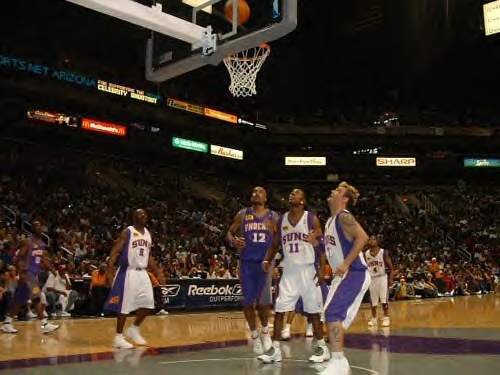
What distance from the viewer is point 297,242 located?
296 inches

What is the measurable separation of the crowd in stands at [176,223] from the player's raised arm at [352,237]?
966 cm

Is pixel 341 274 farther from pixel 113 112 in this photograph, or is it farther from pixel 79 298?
pixel 113 112

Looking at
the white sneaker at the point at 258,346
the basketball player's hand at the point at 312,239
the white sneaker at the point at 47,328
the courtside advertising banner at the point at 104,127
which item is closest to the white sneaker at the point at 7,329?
the white sneaker at the point at 47,328

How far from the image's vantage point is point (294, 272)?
7.47 meters

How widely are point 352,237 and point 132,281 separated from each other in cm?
405

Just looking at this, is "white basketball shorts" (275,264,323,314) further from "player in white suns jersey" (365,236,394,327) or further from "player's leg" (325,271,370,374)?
"player in white suns jersey" (365,236,394,327)

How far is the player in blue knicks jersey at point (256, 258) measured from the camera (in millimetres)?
7676

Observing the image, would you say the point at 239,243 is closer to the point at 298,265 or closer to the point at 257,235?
the point at 257,235

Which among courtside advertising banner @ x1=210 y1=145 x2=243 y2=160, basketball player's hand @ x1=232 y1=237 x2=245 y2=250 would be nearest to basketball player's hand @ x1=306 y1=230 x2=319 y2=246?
basketball player's hand @ x1=232 y1=237 x2=245 y2=250

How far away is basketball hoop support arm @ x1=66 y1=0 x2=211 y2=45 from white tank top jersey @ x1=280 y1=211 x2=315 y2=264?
8.74ft

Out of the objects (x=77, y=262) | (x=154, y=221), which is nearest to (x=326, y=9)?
(x=154, y=221)

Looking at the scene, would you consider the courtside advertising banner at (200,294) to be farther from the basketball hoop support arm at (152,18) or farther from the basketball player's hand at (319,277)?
the basketball hoop support arm at (152,18)

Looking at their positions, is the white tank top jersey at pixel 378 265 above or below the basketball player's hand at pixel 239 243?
below

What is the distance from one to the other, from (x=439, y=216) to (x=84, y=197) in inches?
894
